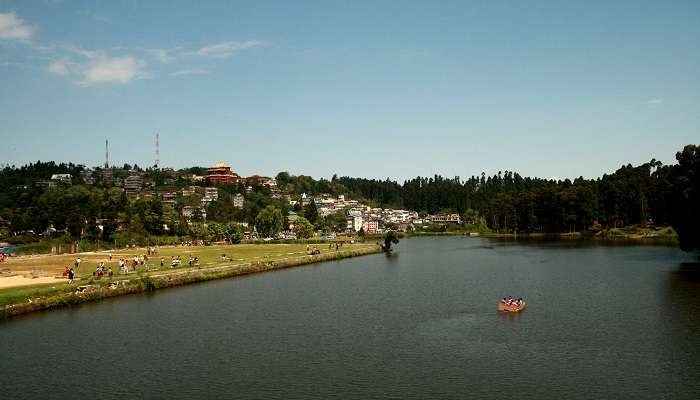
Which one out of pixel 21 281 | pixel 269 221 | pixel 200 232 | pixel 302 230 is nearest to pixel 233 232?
pixel 200 232

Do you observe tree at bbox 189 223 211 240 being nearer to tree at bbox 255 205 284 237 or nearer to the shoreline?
tree at bbox 255 205 284 237

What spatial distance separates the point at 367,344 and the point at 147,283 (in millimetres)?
27066

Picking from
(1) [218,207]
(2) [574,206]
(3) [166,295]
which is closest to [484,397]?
(3) [166,295]

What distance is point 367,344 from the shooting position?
3228 cm

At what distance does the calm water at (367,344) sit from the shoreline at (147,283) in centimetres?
128

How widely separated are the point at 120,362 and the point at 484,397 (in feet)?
58.7

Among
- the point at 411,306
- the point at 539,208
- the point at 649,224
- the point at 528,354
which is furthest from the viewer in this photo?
the point at 539,208

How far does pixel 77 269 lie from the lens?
59531 millimetres

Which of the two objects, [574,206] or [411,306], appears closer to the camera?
[411,306]

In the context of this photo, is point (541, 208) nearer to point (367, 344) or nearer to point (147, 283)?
point (147, 283)

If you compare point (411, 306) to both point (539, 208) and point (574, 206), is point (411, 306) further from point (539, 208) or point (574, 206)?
point (539, 208)

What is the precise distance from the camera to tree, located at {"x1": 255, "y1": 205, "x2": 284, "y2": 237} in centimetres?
14352

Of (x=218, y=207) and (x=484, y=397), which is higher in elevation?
(x=218, y=207)

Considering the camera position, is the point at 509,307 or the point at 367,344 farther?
the point at 509,307
